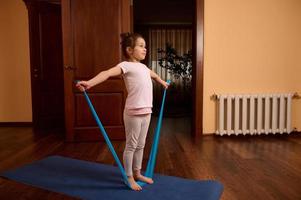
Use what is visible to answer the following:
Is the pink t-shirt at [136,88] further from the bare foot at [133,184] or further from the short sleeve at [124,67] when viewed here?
the bare foot at [133,184]

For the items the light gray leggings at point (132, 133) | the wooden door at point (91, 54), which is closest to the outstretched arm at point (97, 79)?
the light gray leggings at point (132, 133)

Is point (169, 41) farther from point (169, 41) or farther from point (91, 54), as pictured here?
point (91, 54)

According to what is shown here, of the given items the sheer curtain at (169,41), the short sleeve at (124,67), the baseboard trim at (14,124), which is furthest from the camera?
the sheer curtain at (169,41)

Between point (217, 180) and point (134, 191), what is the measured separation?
2.08 feet

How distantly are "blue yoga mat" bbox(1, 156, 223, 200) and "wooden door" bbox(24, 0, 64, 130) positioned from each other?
2088 mm

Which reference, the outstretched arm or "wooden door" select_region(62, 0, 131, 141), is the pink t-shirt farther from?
"wooden door" select_region(62, 0, 131, 141)

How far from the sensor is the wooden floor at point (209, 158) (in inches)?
76.0

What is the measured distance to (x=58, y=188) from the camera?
1970 millimetres

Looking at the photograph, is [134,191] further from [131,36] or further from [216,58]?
[216,58]

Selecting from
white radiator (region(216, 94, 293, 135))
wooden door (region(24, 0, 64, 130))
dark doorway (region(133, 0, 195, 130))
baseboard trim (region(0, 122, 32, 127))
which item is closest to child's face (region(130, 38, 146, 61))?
white radiator (region(216, 94, 293, 135))

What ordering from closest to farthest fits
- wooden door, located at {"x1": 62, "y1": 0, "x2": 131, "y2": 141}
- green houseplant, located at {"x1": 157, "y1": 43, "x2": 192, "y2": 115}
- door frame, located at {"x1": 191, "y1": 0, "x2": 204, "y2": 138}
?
wooden door, located at {"x1": 62, "y1": 0, "x2": 131, "y2": 141}, door frame, located at {"x1": 191, "y1": 0, "x2": 204, "y2": 138}, green houseplant, located at {"x1": 157, "y1": 43, "x2": 192, "y2": 115}

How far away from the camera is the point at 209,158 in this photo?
271 centimetres

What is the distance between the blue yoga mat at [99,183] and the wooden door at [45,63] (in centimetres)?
209

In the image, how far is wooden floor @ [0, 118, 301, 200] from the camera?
6.34 ft
